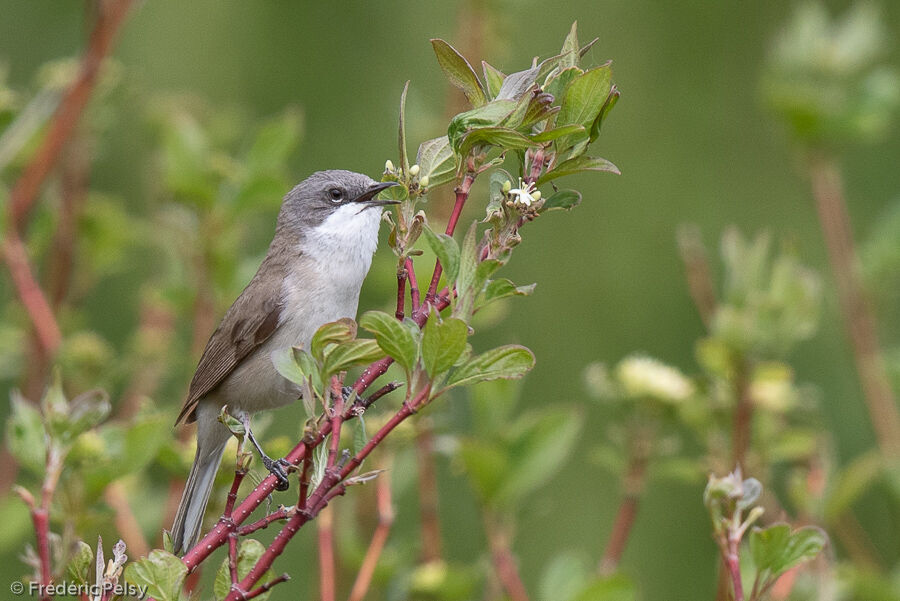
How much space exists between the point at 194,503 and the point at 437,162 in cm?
137

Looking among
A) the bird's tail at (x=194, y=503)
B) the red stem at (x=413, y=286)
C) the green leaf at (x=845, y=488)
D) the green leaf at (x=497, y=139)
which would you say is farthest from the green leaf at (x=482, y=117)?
the green leaf at (x=845, y=488)

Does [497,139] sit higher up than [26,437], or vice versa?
[497,139]

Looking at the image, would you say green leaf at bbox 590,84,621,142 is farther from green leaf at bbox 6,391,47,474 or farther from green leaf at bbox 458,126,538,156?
green leaf at bbox 6,391,47,474

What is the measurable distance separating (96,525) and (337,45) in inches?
242

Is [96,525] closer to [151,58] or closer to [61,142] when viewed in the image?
[61,142]

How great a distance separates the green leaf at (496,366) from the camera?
1926mm

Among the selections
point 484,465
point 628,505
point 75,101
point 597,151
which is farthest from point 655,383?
point 597,151

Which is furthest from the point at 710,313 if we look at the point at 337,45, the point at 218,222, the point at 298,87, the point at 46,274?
the point at 337,45

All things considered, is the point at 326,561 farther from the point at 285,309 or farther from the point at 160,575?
the point at 285,309

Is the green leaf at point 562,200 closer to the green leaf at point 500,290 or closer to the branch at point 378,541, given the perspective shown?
the green leaf at point 500,290

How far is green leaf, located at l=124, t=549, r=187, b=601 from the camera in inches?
73.5

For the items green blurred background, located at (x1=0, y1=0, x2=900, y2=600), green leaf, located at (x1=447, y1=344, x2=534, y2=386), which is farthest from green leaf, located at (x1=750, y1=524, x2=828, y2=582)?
green blurred background, located at (x1=0, y1=0, x2=900, y2=600)

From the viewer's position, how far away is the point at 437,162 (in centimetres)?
212

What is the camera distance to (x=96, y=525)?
9.09 ft
